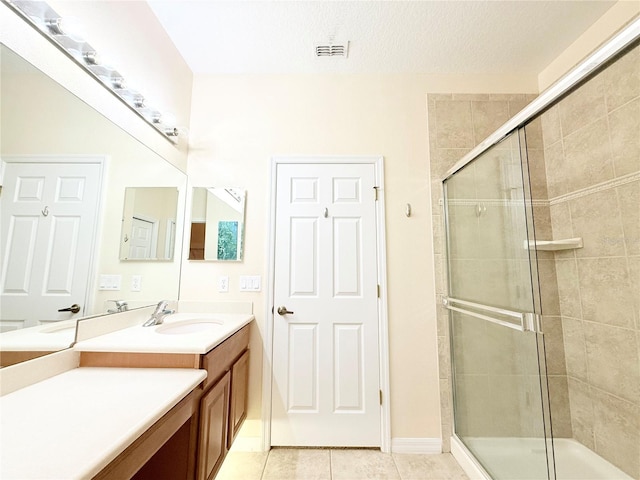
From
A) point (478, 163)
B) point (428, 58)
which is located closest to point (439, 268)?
point (478, 163)

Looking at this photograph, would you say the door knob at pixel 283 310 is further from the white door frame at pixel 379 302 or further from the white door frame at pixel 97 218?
the white door frame at pixel 97 218

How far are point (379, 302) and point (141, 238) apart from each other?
1.64 meters

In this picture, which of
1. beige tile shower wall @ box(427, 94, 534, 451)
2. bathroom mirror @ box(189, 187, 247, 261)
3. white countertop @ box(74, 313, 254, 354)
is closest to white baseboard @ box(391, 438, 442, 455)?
beige tile shower wall @ box(427, 94, 534, 451)

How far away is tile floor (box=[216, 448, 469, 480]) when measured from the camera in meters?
1.63

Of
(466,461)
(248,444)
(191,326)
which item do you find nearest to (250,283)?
(191,326)

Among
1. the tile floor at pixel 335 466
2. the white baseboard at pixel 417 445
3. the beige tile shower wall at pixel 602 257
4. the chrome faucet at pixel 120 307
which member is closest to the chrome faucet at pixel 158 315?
the chrome faucet at pixel 120 307

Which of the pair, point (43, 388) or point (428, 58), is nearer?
point (43, 388)

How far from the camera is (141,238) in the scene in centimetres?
162

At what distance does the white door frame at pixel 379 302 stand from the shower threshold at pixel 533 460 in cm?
54

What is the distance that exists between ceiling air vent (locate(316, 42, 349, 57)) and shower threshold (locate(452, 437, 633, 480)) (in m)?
2.59

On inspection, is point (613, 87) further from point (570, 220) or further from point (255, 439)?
point (255, 439)

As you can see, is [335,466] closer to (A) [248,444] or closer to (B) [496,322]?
(A) [248,444]

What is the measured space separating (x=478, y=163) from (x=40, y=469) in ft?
7.21

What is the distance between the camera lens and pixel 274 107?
218 cm
